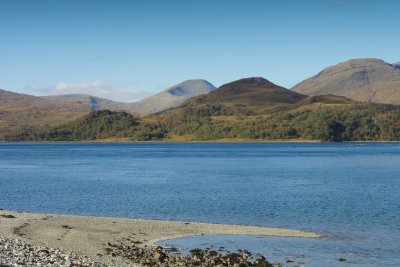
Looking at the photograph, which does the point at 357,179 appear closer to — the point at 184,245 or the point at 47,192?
the point at 47,192

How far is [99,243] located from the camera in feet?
160

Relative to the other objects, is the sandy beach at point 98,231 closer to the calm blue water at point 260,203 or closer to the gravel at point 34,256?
the gravel at point 34,256

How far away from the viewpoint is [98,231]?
5562 cm

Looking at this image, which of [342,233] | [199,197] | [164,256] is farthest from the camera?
[199,197]

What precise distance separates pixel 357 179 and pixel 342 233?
72.8 m

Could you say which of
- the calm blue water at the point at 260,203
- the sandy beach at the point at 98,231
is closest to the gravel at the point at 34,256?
the sandy beach at the point at 98,231

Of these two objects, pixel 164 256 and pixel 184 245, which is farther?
pixel 184 245

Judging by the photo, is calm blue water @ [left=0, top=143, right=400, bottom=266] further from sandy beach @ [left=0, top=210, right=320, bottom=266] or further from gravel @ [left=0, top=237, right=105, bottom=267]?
gravel @ [left=0, top=237, right=105, bottom=267]

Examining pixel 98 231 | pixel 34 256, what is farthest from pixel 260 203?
pixel 34 256

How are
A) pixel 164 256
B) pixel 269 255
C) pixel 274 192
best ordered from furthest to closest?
pixel 274 192 → pixel 269 255 → pixel 164 256

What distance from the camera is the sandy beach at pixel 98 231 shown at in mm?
47469

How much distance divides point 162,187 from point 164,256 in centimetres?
6479

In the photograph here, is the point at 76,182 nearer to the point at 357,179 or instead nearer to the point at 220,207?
the point at 220,207

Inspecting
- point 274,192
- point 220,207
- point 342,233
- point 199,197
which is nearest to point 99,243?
point 342,233
